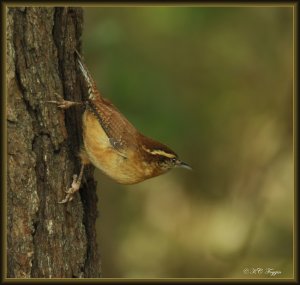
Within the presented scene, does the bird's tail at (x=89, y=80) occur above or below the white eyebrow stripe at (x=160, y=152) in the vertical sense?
above

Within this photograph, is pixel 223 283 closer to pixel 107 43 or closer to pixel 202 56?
pixel 107 43

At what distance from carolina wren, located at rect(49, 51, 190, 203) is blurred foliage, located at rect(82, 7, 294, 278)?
109 inches

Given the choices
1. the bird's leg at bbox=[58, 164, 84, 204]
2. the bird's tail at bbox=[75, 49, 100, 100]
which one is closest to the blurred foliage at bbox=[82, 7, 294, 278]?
the bird's tail at bbox=[75, 49, 100, 100]

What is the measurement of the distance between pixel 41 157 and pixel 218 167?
579 cm

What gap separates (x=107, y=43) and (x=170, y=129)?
131cm

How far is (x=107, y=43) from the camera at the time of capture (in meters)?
7.02

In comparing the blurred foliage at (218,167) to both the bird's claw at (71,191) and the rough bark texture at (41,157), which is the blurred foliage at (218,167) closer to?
the rough bark texture at (41,157)

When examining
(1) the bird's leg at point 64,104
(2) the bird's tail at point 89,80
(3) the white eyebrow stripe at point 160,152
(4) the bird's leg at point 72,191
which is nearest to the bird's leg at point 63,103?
(1) the bird's leg at point 64,104

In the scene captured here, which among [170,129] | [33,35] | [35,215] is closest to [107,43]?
[170,129]

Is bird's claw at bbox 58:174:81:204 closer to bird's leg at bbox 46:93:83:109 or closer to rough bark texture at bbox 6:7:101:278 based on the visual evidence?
rough bark texture at bbox 6:7:101:278

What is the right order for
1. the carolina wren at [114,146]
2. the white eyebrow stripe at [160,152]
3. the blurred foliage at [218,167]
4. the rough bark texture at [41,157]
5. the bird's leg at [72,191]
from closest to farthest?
the rough bark texture at [41,157]
the bird's leg at [72,191]
the carolina wren at [114,146]
the white eyebrow stripe at [160,152]
the blurred foliage at [218,167]

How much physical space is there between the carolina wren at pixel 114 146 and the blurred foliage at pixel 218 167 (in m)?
2.76

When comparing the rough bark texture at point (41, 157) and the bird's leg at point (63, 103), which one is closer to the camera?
the rough bark texture at point (41, 157)

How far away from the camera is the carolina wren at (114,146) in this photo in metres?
5.24
